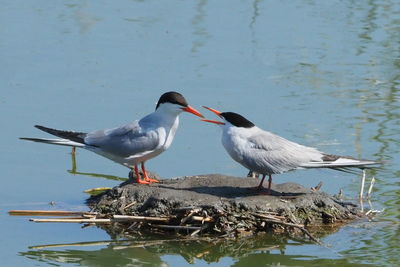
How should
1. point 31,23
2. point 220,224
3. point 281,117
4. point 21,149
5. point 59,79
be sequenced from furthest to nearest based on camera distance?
point 31,23 < point 59,79 < point 281,117 < point 21,149 < point 220,224

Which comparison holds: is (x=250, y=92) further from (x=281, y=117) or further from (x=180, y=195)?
(x=180, y=195)

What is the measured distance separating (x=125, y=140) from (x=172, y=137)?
1.33ft

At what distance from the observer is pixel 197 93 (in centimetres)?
1070

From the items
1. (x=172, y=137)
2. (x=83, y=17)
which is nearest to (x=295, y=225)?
(x=172, y=137)

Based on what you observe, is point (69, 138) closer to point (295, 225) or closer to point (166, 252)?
point (166, 252)

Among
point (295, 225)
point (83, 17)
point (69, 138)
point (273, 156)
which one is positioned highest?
point (83, 17)

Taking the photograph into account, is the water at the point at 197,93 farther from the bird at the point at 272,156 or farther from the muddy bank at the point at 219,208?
the bird at the point at 272,156

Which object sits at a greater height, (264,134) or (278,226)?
(264,134)

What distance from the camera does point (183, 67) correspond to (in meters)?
11.7

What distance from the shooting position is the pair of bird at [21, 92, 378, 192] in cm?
802

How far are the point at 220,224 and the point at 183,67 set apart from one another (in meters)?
4.27

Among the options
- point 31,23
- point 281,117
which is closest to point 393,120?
point 281,117

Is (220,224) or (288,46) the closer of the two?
(220,224)

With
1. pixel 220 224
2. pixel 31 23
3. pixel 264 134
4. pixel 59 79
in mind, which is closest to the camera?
pixel 220 224
